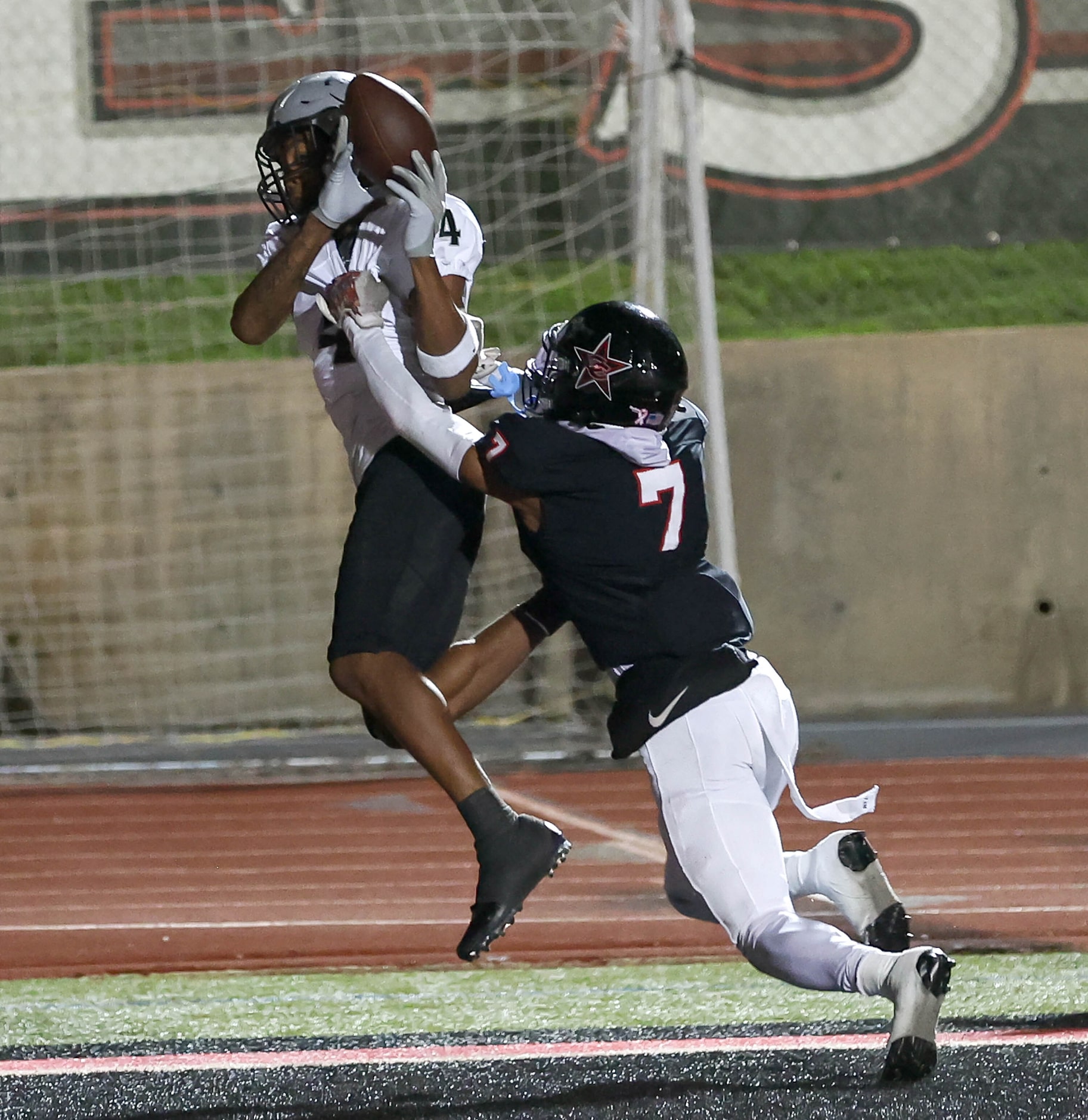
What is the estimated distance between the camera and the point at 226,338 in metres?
8.88

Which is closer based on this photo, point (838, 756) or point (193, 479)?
point (838, 756)

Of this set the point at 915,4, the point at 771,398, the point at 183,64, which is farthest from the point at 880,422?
the point at 183,64

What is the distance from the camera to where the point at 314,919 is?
487 cm

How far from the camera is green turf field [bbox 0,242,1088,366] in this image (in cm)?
868

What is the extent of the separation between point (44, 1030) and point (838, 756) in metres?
4.20

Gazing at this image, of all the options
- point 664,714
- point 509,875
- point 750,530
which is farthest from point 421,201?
point 750,530

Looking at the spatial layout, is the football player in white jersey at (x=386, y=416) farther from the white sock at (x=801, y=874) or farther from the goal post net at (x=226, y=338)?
the goal post net at (x=226, y=338)

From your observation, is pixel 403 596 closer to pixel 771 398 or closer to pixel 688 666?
pixel 688 666

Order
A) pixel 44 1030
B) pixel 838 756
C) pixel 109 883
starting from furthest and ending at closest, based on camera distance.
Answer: pixel 838 756
pixel 109 883
pixel 44 1030

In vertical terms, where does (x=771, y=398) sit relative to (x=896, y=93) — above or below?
below

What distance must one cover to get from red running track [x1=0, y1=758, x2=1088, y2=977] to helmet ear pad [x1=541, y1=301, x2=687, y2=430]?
77.8 inches

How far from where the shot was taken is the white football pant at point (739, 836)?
2.88m

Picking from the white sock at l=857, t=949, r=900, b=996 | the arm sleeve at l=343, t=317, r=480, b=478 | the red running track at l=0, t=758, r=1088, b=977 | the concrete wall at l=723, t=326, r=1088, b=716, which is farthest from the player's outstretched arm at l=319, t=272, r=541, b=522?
the concrete wall at l=723, t=326, r=1088, b=716

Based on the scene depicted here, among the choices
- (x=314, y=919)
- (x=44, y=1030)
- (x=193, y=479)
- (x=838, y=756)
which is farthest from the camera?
(x=193, y=479)
